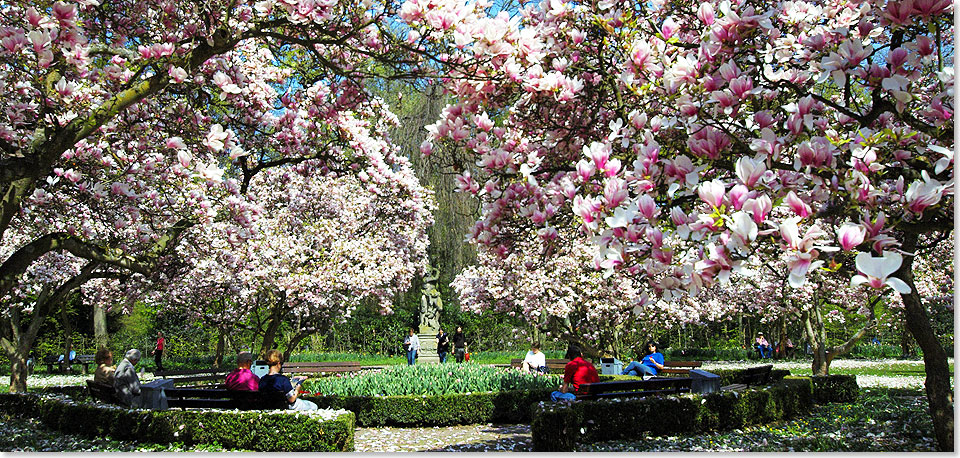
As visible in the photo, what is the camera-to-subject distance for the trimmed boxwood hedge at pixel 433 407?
30.2 feet

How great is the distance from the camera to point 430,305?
22.6 meters

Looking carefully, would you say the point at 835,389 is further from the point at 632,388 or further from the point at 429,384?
the point at 429,384

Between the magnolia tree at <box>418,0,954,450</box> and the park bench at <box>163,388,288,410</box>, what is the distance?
3.84m

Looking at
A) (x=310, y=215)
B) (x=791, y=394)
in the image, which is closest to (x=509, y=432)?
(x=791, y=394)

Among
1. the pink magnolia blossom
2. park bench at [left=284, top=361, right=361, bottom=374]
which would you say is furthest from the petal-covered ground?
park bench at [left=284, top=361, right=361, bottom=374]

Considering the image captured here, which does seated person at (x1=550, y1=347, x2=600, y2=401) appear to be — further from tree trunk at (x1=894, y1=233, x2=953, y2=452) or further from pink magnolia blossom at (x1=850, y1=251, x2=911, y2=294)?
pink magnolia blossom at (x1=850, y1=251, x2=911, y2=294)

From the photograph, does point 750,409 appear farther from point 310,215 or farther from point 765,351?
point 765,351

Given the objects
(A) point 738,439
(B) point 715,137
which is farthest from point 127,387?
(B) point 715,137

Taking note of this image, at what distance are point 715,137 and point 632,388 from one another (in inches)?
213

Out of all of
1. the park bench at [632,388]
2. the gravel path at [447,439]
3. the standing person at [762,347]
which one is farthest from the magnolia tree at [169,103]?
the standing person at [762,347]

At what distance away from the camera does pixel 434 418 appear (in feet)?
30.1

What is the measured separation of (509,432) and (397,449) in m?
1.60

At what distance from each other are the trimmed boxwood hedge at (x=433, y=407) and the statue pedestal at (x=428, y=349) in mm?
11424

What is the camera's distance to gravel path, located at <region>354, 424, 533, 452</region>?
7.56m
